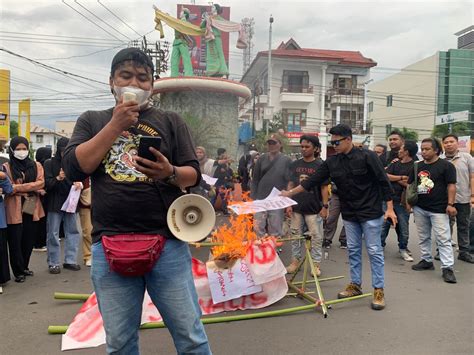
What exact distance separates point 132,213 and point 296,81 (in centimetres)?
3566

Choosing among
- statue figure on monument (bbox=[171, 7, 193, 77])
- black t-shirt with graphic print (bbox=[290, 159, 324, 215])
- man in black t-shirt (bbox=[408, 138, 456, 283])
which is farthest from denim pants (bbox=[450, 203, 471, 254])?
statue figure on monument (bbox=[171, 7, 193, 77])

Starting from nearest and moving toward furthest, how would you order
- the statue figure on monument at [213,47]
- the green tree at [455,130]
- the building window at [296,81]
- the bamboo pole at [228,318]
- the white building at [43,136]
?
the bamboo pole at [228,318], the statue figure on monument at [213,47], the building window at [296,81], the green tree at [455,130], the white building at [43,136]

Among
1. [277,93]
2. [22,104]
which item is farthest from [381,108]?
[22,104]

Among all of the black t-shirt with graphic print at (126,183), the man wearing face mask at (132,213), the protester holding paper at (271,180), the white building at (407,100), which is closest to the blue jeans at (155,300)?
the man wearing face mask at (132,213)

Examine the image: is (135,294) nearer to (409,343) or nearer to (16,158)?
(409,343)

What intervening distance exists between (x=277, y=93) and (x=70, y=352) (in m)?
33.8

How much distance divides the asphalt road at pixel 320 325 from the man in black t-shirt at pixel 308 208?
59 cm

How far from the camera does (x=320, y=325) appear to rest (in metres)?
3.95

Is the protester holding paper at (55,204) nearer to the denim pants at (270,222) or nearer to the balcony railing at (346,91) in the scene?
the denim pants at (270,222)

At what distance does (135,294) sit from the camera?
1.92 meters

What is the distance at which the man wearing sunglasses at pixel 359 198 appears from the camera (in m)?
4.50

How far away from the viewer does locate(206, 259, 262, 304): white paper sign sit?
13.6ft

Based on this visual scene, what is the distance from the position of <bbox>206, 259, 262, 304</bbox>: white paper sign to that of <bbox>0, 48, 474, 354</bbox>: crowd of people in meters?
0.89

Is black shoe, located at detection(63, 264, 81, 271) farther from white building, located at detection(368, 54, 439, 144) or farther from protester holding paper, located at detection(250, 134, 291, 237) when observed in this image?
white building, located at detection(368, 54, 439, 144)
